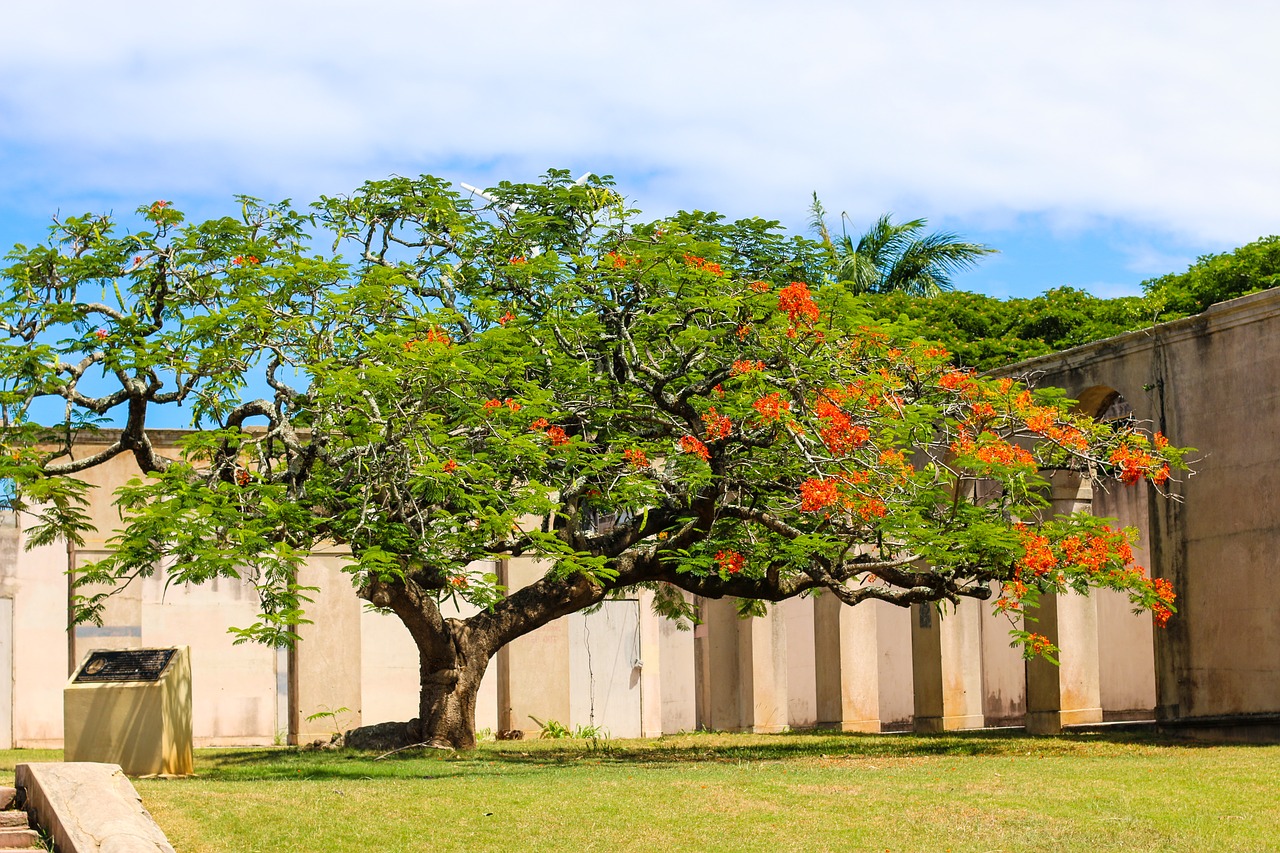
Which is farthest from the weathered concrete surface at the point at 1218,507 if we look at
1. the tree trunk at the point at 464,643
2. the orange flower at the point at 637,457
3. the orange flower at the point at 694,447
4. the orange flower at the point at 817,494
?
the tree trunk at the point at 464,643

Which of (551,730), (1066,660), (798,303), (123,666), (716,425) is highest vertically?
(798,303)

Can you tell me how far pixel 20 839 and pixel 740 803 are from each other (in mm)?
5117

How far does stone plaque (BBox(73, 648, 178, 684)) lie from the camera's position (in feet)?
47.4

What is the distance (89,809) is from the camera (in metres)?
9.30

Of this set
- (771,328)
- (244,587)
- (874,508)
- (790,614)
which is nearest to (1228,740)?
(874,508)

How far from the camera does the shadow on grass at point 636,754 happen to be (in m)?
14.5

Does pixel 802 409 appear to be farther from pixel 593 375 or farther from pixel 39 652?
pixel 39 652

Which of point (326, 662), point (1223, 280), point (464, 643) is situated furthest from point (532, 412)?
point (1223, 280)

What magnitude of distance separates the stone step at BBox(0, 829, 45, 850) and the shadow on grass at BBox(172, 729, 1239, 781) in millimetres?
4230

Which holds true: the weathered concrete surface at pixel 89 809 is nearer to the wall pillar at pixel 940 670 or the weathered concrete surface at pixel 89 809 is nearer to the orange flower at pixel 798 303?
the orange flower at pixel 798 303

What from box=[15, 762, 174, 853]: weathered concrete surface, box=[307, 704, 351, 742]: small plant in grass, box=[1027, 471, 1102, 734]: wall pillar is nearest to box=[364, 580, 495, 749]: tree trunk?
box=[307, 704, 351, 742]: small plant in grass

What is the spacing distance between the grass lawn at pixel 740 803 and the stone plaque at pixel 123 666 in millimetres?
1180

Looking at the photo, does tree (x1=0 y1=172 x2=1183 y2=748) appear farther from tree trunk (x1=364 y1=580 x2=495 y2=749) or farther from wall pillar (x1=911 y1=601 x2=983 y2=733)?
wall pillar (x1=911 y1=601 x2=983 y2=733)

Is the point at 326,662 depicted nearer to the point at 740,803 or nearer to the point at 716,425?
the point at 716,425
